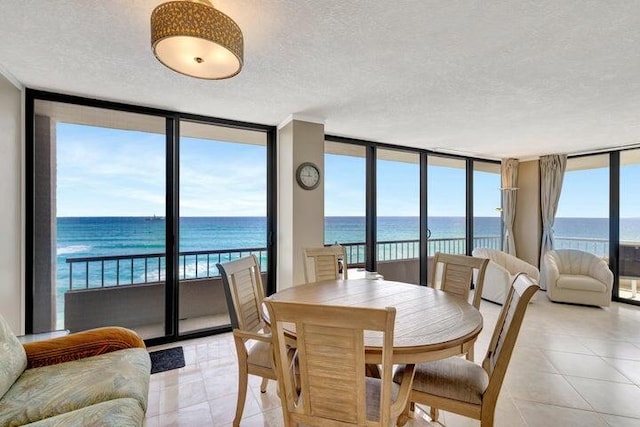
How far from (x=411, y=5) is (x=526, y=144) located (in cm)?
410

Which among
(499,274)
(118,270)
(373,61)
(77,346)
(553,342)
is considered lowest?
(553,342)

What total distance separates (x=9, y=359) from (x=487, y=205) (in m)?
6.68

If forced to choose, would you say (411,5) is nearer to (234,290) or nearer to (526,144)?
(234,290)

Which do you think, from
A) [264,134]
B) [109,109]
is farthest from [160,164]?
[264,134]

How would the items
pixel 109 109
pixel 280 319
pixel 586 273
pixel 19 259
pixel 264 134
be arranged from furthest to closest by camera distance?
1. pixel 586 273
2. pixel 264 134
3. pixel 109 109
4. pixel 19 259
5. pixel 280 319

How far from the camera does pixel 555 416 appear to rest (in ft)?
6.49

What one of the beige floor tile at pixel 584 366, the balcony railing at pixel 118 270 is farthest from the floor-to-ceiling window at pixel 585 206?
the balcony railing at pixel 118 270

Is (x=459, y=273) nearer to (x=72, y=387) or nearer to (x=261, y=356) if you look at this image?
(x=261, y=356)

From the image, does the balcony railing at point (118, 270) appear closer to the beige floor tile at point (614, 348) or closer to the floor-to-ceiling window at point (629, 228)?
the beige floor tile at point (614, 348)

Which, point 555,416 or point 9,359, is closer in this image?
point 9,359

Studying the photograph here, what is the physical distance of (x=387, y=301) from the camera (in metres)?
1.97

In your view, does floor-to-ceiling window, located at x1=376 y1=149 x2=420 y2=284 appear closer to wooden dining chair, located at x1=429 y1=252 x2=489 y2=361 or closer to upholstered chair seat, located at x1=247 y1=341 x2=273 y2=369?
wooden dining chair, located at x1=429 y1=252 x2=489 y2=361

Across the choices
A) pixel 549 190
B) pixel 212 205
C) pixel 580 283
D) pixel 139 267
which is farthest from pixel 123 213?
pixel 549 190

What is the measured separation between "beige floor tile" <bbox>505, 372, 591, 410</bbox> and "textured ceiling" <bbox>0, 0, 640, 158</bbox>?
95.6 inches
